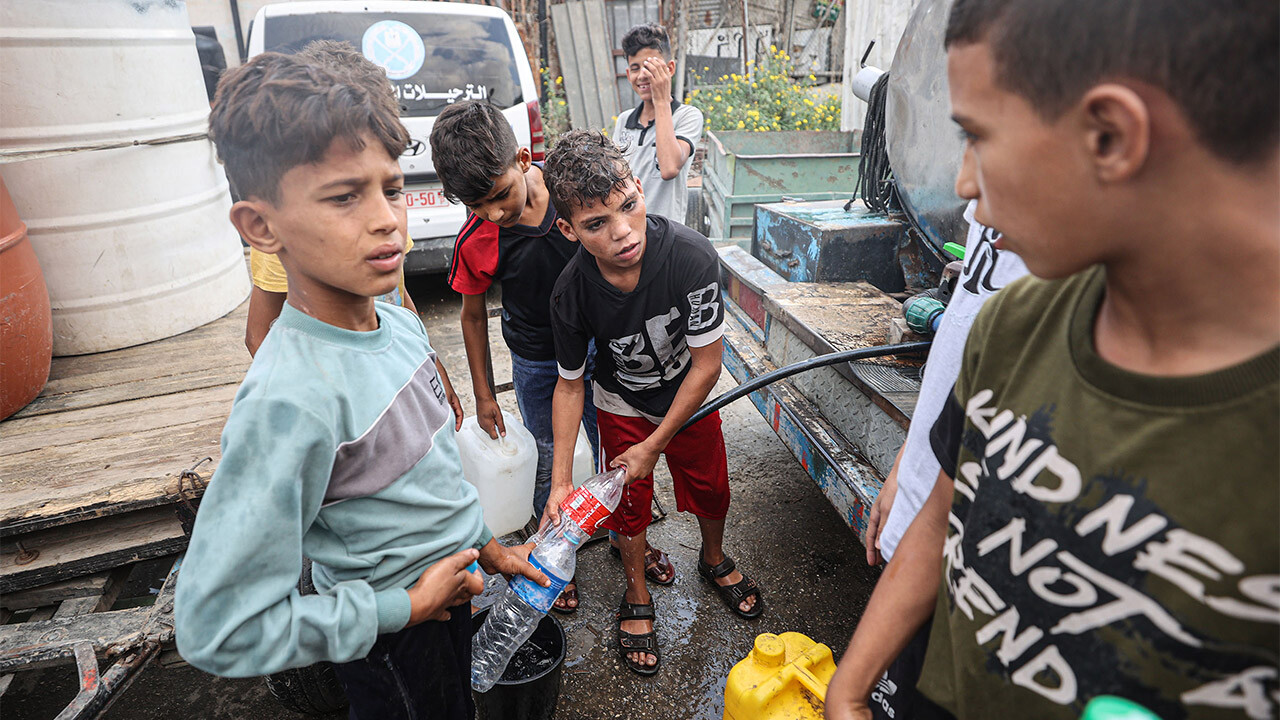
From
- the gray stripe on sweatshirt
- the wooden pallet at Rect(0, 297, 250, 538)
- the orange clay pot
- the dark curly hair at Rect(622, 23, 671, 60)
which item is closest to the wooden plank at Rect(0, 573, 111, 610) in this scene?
the wooden pallet at Rect(0, 297, 250, 538)

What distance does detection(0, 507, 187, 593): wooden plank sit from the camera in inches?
76.9

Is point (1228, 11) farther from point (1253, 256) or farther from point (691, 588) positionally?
point (691, 588)

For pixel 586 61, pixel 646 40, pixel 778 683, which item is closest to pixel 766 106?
pixel 586 61

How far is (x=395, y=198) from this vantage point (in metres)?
1.30

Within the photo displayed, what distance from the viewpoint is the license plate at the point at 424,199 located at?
4.75m

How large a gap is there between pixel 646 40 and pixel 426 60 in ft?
5.30

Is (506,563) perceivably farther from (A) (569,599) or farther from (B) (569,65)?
(B) (569,65)

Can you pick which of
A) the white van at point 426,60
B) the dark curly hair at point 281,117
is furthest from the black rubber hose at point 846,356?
the white van at point 426,60

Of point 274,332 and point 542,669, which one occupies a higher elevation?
point 274,332

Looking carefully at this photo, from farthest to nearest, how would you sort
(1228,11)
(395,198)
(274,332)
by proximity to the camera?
(395,198) < (274,332) < (1228,11)

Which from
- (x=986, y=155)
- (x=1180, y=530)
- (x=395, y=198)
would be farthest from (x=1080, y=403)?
(x=395, y=198)

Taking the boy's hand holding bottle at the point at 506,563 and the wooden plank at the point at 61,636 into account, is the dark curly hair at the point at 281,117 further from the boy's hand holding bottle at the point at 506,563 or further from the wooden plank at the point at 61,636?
the wooden plank at the point at 61,636

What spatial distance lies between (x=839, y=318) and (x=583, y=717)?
66.3 inches

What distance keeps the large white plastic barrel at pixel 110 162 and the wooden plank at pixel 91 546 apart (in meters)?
1.44
